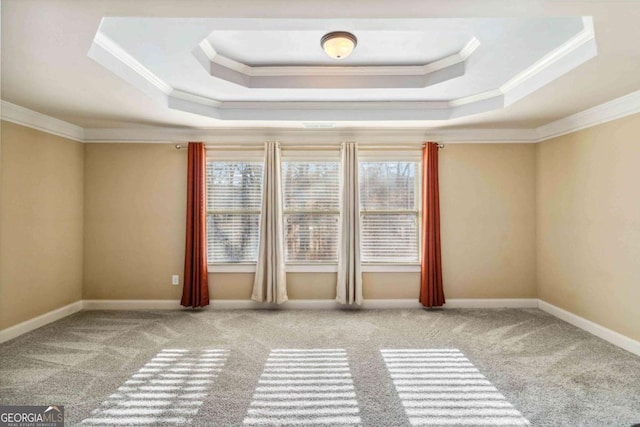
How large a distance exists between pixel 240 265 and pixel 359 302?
65.2 inches

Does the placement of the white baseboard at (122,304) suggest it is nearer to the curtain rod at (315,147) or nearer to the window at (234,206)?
the window at (234,206)

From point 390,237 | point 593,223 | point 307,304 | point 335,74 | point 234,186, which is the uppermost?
point 335,74

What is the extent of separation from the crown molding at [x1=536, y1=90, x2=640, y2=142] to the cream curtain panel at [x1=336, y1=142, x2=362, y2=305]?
2410 millimetres

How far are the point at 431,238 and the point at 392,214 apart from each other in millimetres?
598

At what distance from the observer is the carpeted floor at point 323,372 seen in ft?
6.96

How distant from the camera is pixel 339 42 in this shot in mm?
2449

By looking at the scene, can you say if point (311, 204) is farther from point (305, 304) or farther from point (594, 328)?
point (594, 328)

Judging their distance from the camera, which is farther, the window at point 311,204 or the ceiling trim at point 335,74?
the window at point 311,204

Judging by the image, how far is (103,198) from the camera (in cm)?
440

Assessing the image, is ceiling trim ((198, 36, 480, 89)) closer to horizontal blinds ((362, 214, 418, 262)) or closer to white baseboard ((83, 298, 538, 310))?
horizontal blinds ((362, 214, 418, 262))

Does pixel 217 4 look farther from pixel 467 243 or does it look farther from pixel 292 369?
pixel 467 243

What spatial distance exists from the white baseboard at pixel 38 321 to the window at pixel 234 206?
1876 millimetres

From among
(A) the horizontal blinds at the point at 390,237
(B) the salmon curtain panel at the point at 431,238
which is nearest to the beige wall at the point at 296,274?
(B) the salmon curtain panel at the point at 431,238

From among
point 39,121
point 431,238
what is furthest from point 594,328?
point 39,121
